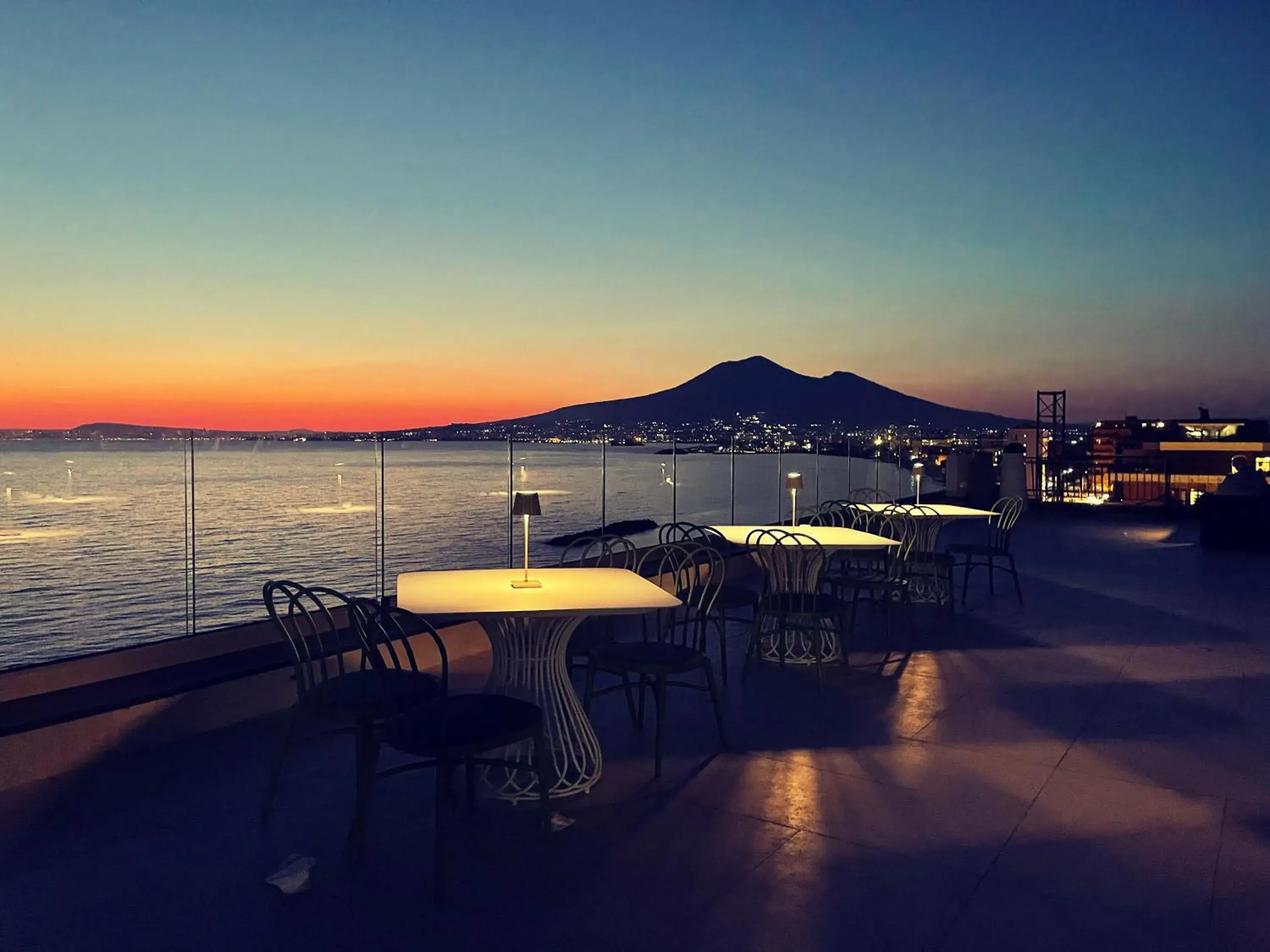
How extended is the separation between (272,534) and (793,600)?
28970 millimetres

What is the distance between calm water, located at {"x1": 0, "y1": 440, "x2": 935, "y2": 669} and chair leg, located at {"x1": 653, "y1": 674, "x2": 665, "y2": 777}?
2964mm

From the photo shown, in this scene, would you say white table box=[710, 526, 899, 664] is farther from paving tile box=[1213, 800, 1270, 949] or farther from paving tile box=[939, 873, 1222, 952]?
paving tile box=[939, 873, 1222, 952]

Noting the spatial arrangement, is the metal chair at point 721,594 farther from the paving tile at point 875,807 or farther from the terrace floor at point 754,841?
the paving tile at point 875,807

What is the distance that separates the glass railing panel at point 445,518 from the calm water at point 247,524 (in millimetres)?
157

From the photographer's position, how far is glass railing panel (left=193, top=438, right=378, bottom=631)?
15891 millimetres

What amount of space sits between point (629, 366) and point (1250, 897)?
103 feet

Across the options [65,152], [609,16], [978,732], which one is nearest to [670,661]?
[978,732]

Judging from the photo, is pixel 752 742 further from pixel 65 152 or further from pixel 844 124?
pixel 65 152

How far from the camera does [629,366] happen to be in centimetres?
3312

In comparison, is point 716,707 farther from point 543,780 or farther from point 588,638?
point 543,780

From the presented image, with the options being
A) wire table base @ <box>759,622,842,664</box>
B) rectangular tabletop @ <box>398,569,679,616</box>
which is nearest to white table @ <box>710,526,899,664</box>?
wire table base @ <box>759,622,842,664</box>

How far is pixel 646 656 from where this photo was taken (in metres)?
3.31

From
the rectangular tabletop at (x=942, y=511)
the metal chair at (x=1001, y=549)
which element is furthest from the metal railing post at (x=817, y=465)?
the rectangular tabletop at (x=942, y=511)

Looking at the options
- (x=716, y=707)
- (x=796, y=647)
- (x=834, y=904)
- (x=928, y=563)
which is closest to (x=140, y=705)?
(x=716, y=707)
